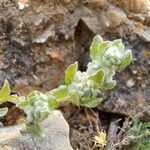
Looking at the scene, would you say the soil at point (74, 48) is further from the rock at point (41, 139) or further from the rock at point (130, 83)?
the rock at point (41, 139)

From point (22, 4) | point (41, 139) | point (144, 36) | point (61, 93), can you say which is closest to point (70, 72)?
point (61, 93)

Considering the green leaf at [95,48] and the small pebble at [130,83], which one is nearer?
the green leaf at [95,48]

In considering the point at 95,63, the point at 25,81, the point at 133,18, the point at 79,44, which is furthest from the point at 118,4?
the point at 95,63

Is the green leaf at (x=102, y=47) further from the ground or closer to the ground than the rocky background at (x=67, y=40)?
further from the ground

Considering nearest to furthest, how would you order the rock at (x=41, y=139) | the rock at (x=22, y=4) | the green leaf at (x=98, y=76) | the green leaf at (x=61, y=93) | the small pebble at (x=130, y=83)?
the green leaf at (x=98, y=76) → the green leaf at (x=61, y=93) → the rock at (x=41, y=139) → the rock at (x=22, y=4) → the small pebble at (x=130, y=83)

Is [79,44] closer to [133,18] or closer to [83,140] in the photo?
[133,18]

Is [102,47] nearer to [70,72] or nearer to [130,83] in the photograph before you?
[70,72]

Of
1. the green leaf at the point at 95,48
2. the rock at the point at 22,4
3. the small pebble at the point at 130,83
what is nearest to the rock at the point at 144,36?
the small pebble at the point at 130,83
